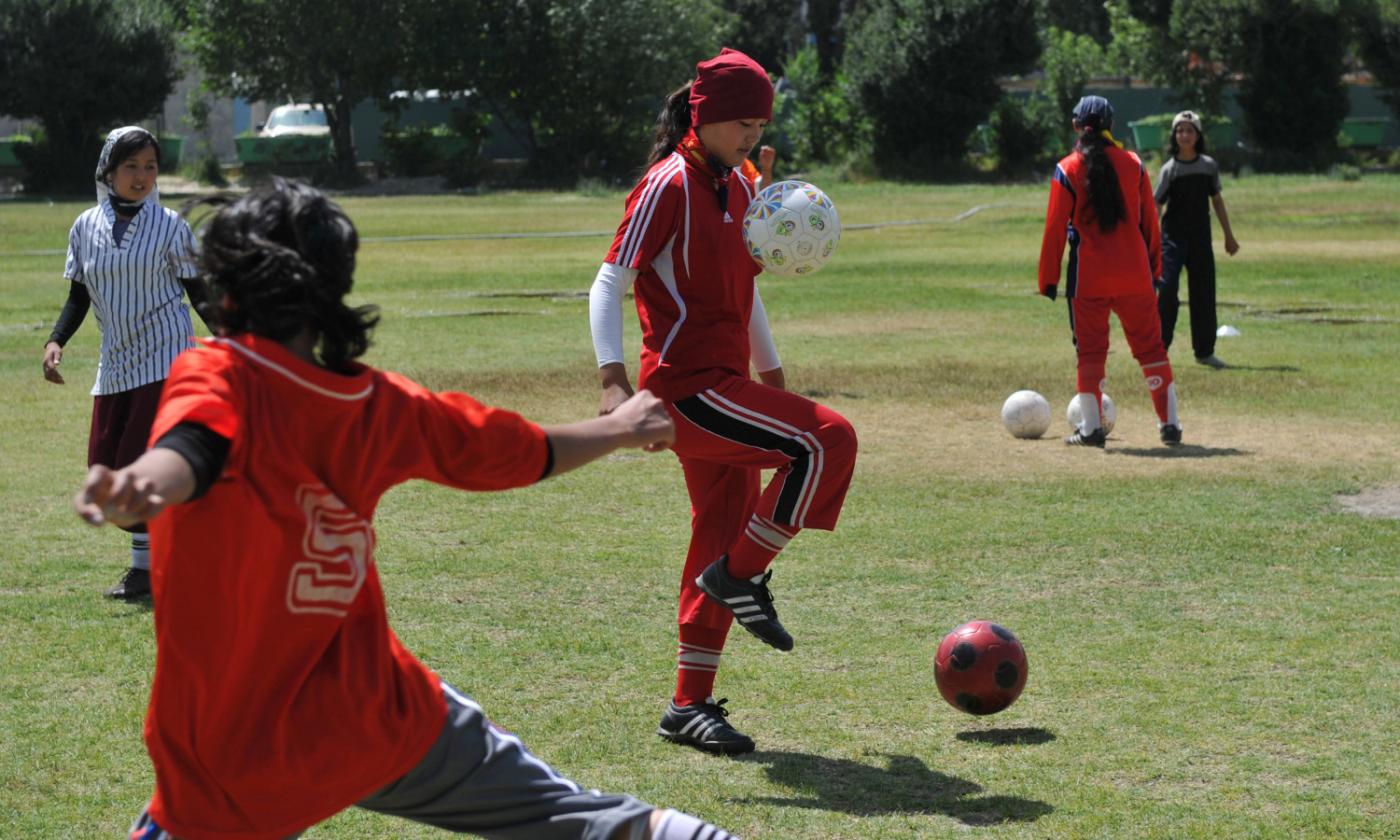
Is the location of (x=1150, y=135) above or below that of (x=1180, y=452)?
below

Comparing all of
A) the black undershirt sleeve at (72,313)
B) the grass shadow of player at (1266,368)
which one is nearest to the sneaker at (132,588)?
the black undershirt sleeve at (72,313)

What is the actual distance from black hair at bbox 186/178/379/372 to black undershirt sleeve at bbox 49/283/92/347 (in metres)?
5.26

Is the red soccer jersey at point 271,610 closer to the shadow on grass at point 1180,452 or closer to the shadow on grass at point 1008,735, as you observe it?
the shadow on grass at point 1008,735

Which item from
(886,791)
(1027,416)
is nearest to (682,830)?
(886,791)

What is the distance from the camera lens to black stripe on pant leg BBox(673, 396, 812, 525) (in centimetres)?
550

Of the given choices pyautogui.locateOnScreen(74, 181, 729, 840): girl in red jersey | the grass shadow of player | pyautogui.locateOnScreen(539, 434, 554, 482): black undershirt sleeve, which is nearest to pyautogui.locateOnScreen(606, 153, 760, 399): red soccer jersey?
pyautogui.locateOnScreen(539, 434, 554, 482): black undershirt sleeve

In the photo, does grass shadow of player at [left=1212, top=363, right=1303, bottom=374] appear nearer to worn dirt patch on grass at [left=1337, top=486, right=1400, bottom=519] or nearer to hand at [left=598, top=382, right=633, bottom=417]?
worn dirt patch on grass at [left=1337, top=486, right=1400, bottom=519]

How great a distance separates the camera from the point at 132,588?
787 centimetres

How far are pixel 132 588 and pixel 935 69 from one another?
5016cm

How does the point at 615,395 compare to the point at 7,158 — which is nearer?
the point at 615,395

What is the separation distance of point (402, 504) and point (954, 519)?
3.13 m

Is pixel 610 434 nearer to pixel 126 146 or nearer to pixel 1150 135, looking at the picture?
pixel 126 146

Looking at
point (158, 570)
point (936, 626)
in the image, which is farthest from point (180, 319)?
point (158, 570)

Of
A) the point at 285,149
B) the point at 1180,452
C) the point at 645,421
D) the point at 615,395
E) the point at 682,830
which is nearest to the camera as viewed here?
the point at 682,830
